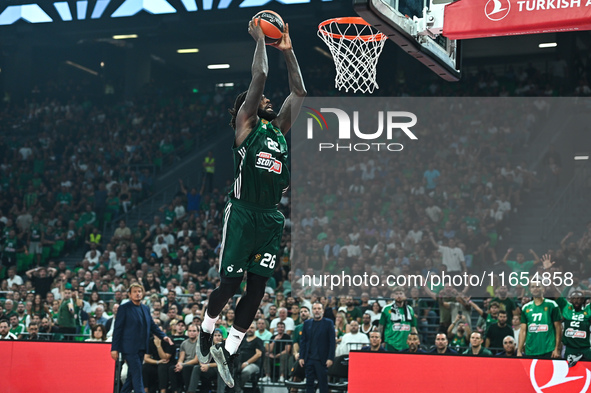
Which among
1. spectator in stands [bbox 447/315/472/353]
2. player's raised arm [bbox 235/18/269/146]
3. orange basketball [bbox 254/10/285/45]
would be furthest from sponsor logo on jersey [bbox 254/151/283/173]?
spectator in stands [bbox 447/315/472/353]

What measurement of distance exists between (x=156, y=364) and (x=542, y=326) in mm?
6869

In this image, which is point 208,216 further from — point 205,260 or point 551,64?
point 551,64

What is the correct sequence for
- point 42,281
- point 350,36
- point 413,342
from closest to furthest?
1. point 350,36
2. point 413,342
3. point 42,281

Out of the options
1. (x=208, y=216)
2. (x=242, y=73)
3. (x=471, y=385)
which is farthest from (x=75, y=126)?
(x=471, y=385)

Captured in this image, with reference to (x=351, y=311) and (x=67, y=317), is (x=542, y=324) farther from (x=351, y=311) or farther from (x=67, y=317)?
(x=67, y=317)

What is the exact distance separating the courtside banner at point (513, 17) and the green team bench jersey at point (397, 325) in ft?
20.2

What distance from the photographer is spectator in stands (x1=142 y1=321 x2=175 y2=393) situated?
44.1 feet

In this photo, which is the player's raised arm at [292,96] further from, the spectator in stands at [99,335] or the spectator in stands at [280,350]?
the spectator in stands at [99,335]

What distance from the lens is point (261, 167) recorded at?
5.95 metres

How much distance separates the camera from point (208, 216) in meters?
22.2

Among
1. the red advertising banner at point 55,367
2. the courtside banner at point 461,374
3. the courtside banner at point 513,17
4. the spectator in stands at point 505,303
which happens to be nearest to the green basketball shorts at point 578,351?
the courtside banner at point 461,374

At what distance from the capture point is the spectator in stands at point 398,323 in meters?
12.9

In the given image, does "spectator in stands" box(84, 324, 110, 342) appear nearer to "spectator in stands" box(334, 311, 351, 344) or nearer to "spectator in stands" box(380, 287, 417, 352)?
"spectator in stands" box(334, 311, 351, 344)

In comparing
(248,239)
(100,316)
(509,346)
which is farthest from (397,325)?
(248,239)
